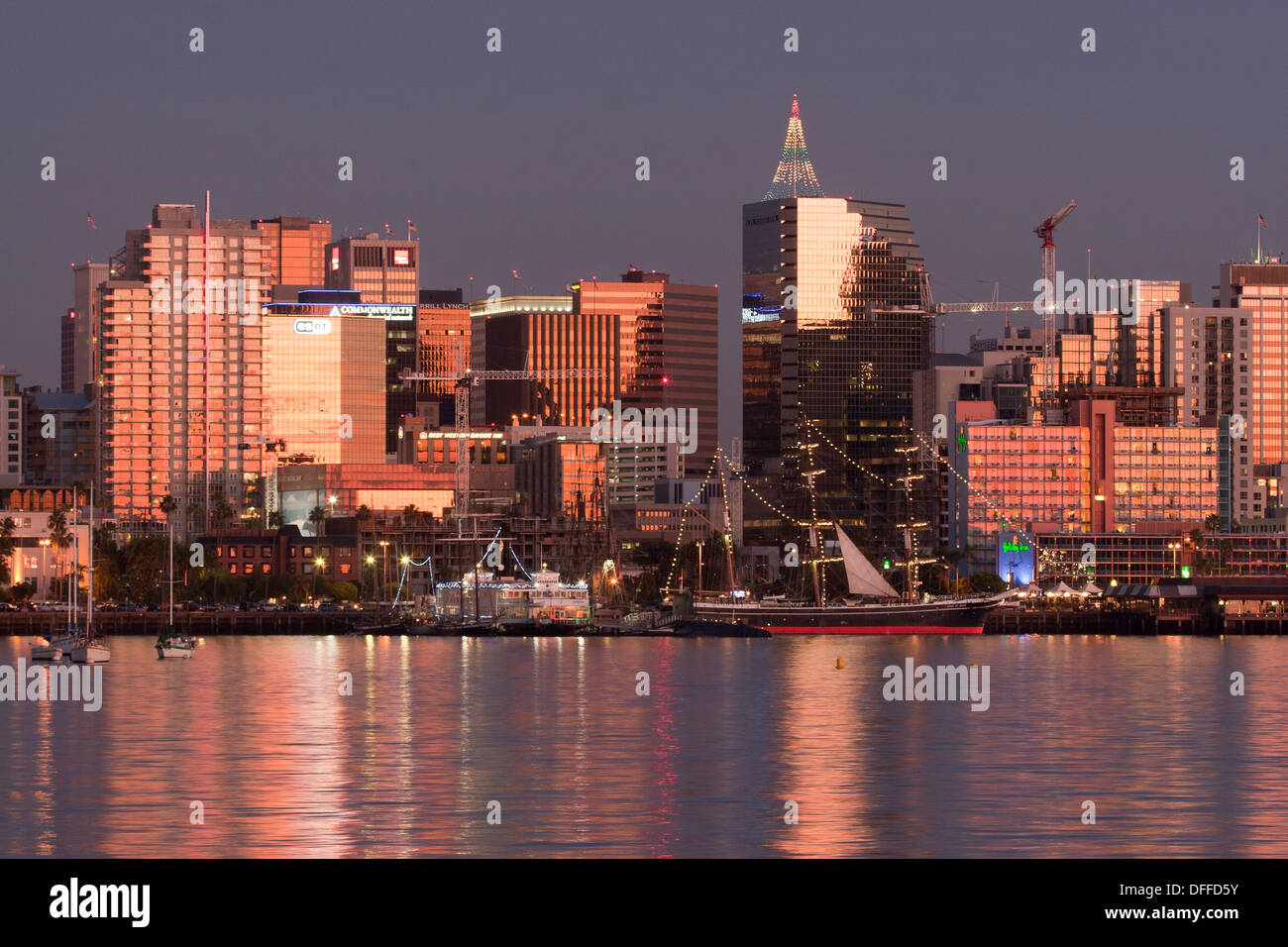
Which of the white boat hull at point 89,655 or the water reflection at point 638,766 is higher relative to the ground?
the water reflection at point 638,766

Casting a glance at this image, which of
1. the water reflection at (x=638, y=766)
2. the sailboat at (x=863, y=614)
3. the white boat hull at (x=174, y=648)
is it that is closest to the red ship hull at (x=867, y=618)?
the sailboat at (x=863, y=614)

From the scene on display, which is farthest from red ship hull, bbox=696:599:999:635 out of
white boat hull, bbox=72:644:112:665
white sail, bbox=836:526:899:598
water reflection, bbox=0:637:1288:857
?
white boat hull, bbox=72:644:112:665

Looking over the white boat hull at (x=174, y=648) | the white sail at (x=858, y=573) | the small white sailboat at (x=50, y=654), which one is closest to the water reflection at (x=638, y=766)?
the small white sailboat at (x=50, y=654)

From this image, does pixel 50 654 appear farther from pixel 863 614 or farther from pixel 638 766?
pixel 863 614

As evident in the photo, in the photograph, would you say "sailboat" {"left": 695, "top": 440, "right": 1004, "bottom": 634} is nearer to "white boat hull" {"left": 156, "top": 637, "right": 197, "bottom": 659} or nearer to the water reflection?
"white boat hull" {"left": 156, "top": 637, "right": 197, "bottom": 659}

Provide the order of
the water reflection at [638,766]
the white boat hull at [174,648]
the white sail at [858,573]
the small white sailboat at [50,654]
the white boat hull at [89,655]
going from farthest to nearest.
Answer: the white sail at [858,573] < the white boat hull at [174,648] < the small white sailboat at [50,654] < the white boat hull at [89,655] < the water reflection at [638,766]

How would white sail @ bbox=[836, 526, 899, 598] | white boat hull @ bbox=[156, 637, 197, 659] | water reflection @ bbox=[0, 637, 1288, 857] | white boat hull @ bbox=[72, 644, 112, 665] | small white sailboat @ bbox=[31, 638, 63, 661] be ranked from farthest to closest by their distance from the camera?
1. white sail @ bbox=[836, 526, 899, 598]
2. white boat hull @ bbox=[156, 637, 197, 659]
3. small white sailboat @ bbox=[31, 638, 63, 661]
4. white boat hull @ bbox=[72, 644, 112, 665]
5. water reflection @ bbox=[0, 637, 1288, 857]

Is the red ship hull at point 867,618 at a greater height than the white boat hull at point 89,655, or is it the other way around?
the white boat hull at point 89,655

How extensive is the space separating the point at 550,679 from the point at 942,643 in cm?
6474

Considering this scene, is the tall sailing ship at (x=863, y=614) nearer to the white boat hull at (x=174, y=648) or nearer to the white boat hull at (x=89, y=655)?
the white boat hull at (x=174, y=648)

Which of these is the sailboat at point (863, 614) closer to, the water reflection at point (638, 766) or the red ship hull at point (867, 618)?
the red ship hull at point (867, 618)

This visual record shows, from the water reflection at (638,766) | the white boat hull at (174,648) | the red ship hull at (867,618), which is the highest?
the water reflection at (638,766)

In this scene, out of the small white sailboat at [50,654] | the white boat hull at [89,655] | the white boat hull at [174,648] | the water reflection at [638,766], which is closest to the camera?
the water reflection at [638,766]

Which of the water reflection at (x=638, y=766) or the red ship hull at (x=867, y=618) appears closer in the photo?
the water reflection at (x=638, y=766)
